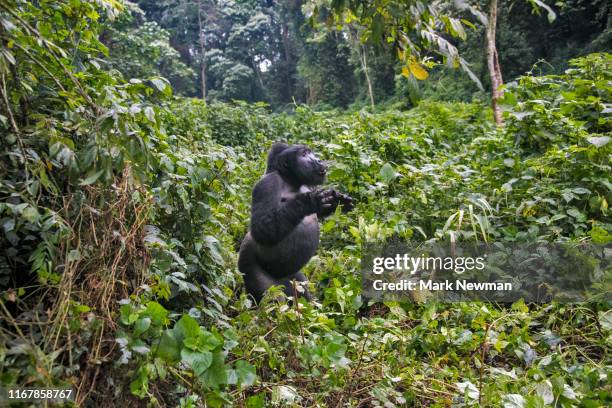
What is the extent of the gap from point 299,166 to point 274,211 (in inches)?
16.6

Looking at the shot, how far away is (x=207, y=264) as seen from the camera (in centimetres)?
282

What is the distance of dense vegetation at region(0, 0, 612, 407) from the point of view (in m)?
1.78

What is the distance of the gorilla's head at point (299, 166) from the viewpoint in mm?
A: 3461

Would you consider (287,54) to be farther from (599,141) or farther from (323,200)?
(323,200)

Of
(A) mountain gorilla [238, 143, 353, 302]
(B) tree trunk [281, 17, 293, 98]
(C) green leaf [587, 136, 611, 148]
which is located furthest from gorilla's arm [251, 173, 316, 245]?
(B) tree trunk [281, 17, 293, 98]

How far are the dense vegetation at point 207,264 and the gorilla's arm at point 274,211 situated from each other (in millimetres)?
276

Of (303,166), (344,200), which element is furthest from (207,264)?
(303,166)

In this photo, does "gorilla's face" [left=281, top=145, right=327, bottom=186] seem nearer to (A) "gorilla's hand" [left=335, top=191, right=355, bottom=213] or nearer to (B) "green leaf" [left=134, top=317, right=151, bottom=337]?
(A) "gorilla's hand" [left=335, top=191, right=355, bottom=213]

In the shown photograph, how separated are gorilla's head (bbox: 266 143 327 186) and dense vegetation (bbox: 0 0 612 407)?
56 centimetres

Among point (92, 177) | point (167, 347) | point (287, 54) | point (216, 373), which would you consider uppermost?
point (287, 54)

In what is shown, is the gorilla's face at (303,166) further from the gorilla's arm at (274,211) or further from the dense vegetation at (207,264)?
the dense vegetation at (207,264)

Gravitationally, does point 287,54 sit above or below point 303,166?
above

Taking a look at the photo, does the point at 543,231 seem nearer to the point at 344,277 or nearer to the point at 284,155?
the point at 344,277

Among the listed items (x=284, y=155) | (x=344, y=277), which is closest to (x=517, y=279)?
(x=344, y=277)
